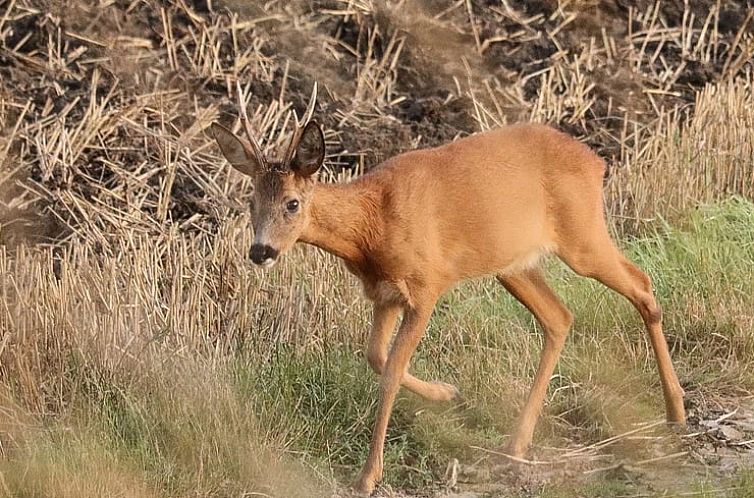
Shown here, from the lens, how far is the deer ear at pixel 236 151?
274 inches

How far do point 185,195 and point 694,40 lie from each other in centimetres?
531

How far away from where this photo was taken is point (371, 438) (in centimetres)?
741

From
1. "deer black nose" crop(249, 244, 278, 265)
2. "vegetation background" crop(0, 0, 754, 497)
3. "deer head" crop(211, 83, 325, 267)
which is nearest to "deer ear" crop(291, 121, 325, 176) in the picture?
"deer head" crop(211, 83, 325, 267)

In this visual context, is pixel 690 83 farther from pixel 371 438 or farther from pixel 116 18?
pixel 371 438

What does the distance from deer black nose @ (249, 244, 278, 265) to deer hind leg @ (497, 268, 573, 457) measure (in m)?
1.71

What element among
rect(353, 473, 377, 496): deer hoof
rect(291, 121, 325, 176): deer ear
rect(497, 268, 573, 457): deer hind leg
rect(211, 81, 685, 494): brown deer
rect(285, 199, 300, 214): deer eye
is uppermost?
rect(291, 121, 325, 176): deer ear

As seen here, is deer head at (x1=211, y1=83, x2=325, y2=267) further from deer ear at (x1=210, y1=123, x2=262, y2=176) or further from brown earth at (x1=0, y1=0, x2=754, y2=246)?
brown earth at (x1=0, y1=0, x2=754, y2=246)

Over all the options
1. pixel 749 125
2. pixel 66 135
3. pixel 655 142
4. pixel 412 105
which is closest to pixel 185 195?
pixel 66 135

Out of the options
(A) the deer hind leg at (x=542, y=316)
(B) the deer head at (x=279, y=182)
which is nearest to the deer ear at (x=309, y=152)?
(B) the deer head at (x=279, y=182)

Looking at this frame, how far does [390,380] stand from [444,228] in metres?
0.79

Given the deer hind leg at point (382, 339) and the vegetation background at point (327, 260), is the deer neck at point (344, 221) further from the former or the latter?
the vegetation background at point (327, 260)

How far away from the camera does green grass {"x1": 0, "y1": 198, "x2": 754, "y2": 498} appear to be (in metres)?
7.04

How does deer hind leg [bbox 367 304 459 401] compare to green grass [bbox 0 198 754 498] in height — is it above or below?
above

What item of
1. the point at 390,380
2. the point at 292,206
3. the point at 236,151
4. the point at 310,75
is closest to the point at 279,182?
the point at 292,206
